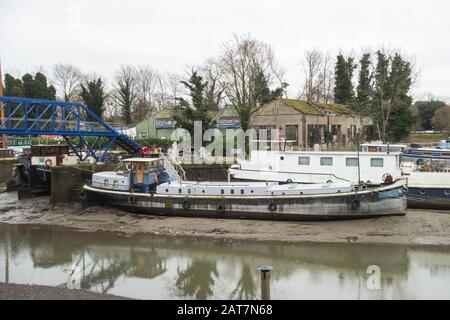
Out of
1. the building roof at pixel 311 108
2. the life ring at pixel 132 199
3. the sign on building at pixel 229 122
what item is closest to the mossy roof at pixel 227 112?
the sign on building at pixel 229 122

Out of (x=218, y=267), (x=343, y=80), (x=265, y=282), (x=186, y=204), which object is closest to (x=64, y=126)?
(x=186, y=204)

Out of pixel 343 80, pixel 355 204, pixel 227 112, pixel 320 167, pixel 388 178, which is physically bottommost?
pixel 355 204

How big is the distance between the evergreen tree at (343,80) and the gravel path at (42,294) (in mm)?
56543

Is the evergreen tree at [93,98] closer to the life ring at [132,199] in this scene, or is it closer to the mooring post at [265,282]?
the life ring at [132,199]

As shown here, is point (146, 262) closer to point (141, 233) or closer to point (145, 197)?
point (141, 233)

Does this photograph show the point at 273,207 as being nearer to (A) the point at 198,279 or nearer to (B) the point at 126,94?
(A) the point at 198,279

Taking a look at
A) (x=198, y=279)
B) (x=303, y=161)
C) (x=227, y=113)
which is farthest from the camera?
(x=227, y=113)

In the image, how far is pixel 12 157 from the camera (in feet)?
142

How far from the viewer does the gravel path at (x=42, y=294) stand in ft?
37.6

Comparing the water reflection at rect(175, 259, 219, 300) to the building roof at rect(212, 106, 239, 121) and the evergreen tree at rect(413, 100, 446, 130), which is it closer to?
the building roof at rect(212, 106, 239, 121)

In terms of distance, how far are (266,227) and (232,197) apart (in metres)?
2.65

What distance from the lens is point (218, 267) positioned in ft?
55.2

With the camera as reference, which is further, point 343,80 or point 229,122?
point 343,80

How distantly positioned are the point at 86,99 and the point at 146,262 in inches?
1712
